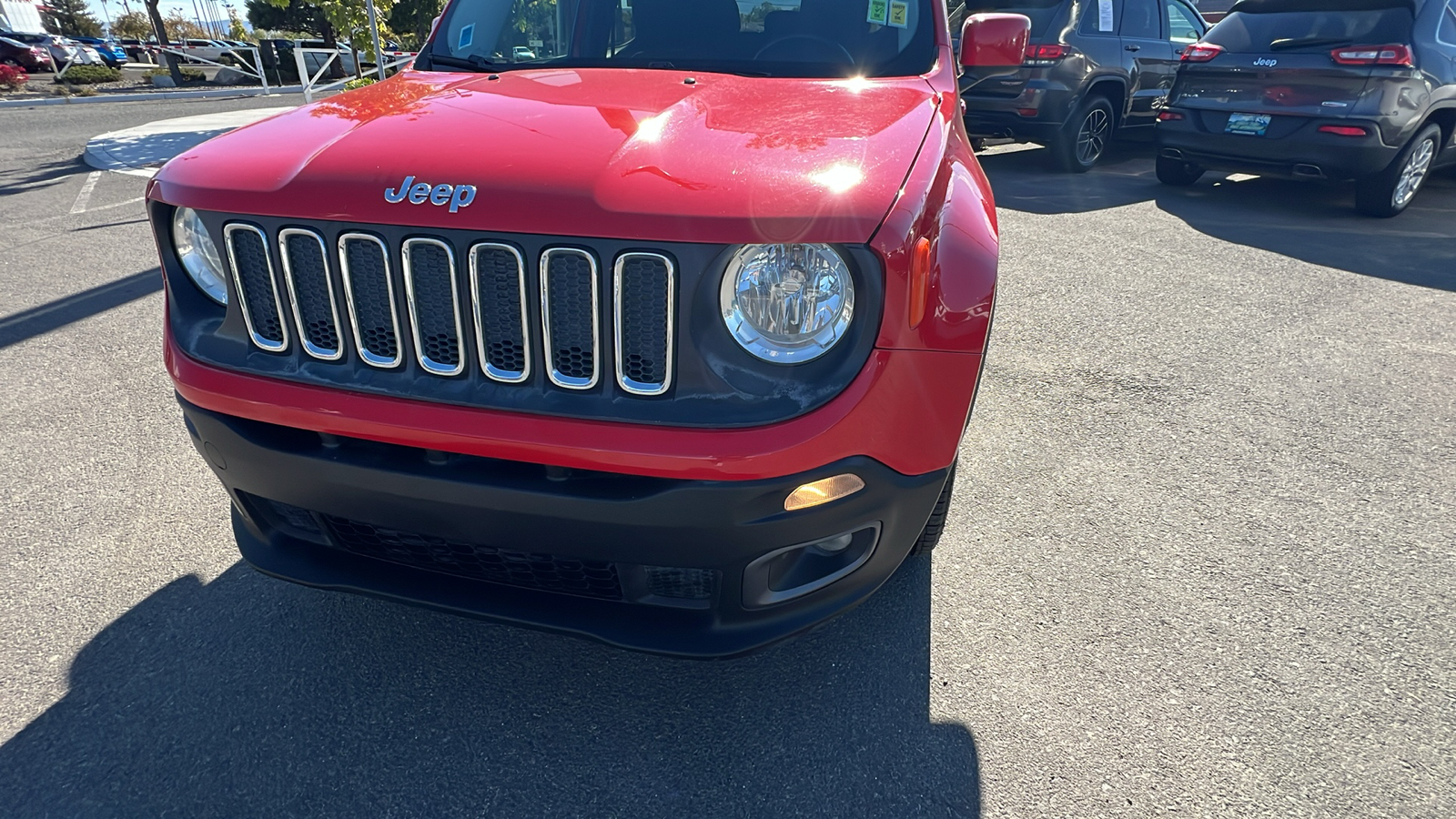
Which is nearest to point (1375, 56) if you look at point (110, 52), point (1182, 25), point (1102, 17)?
point (1102, 17)

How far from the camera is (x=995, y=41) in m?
3.23

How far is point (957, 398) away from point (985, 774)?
846 mm

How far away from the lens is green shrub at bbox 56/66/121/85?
20969 mm

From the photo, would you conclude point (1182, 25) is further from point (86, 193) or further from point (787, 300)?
point (86, 193)

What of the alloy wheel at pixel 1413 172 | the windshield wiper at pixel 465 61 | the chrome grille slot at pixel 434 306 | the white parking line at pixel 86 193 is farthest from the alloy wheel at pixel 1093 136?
the white parking line at pixel 86 193

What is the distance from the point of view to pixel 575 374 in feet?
5.28

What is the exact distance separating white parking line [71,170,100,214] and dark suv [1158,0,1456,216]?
9230 mm

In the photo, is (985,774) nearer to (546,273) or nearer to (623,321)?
(623,321)

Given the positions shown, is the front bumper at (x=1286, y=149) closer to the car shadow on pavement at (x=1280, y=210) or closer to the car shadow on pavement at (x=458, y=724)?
the car shadow on pavement at (x=1280, y=210)

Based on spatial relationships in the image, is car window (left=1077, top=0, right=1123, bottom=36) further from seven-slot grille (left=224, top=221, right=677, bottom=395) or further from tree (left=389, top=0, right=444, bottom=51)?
tree (left=389, top=0, right=444, bottom=51)

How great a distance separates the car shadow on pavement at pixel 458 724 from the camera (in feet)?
5.89

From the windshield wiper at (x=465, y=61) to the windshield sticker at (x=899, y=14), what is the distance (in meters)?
1.34

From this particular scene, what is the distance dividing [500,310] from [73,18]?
196 feet

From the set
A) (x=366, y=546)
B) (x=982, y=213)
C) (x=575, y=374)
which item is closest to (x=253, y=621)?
(x=366, y=546)
